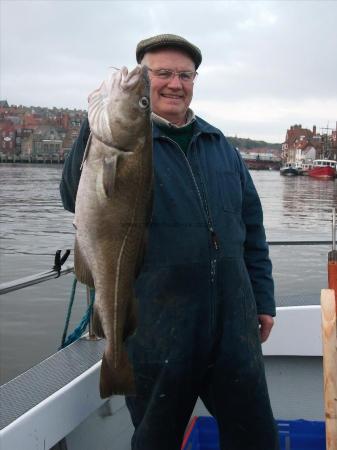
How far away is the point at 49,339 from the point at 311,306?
7.16 metres

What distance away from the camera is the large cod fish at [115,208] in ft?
6.68

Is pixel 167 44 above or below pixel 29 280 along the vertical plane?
above

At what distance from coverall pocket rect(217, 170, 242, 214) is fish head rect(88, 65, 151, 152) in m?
0.65

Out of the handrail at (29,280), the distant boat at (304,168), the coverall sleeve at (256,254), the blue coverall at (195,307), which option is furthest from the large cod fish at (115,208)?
the distant boat at (304,168)

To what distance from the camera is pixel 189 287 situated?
2432 millimetres

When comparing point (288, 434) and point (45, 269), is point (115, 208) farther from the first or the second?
point (45, 269)

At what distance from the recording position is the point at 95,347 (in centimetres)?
317

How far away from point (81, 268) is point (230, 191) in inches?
31.1

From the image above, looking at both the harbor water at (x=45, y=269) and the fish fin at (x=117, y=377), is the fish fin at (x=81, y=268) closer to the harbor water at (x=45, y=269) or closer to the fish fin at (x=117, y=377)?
the fish fin at (x=117, y=377)

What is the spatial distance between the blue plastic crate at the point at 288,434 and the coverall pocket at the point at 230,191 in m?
1.76

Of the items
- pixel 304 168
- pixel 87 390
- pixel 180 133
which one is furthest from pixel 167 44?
pixel 304 168

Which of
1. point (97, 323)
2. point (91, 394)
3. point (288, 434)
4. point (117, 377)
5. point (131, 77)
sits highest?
point (131, 77)

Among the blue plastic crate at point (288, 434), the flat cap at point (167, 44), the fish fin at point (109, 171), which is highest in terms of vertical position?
the flat cap at point (167, 44)

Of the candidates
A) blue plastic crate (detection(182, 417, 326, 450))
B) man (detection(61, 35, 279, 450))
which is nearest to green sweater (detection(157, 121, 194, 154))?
man (detection(61, 35, 279, 450))
